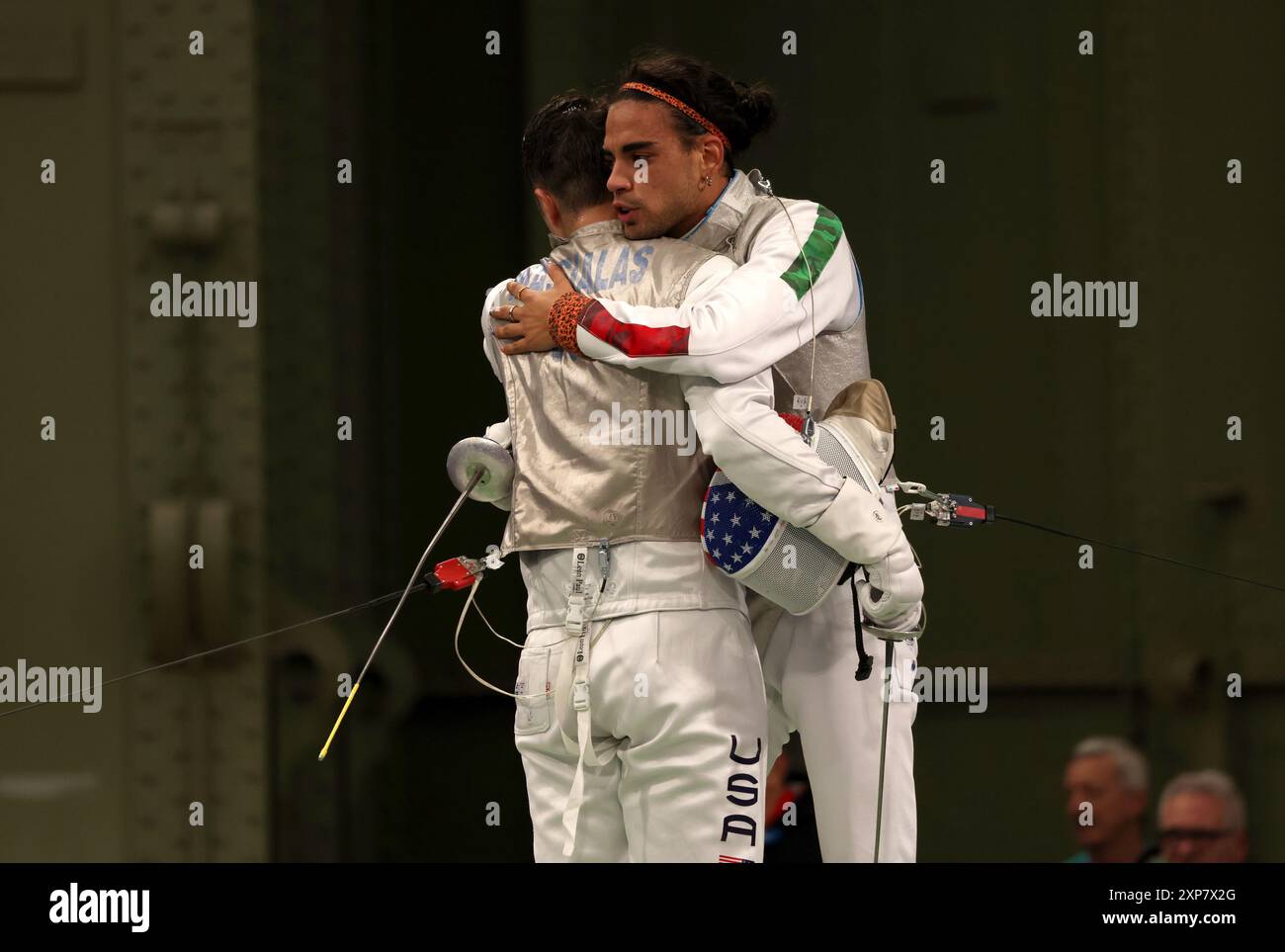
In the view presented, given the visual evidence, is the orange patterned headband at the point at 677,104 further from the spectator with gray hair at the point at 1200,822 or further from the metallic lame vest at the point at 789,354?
the spectator with gray hair at the point at 1200,822

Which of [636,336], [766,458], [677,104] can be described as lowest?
[766,458]

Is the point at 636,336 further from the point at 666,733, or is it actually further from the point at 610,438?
the point at 666,733

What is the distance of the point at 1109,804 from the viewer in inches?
161

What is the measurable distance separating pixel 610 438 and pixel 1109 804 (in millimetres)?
1653

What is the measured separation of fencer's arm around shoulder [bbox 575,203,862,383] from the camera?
2.94m

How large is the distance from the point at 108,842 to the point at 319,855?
1.66ft

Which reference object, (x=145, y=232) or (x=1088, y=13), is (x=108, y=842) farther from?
(x=1088, y=13)

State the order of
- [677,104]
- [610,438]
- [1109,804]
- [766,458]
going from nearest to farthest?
[766,458] < [610,438] < [677,104] < [1109,804]

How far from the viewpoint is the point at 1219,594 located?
4684 millimetres

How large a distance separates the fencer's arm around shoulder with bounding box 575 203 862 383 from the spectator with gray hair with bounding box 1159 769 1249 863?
1.44 m

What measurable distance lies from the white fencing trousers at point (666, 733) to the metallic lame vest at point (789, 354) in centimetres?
42

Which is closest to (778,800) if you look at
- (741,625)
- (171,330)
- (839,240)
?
(741,625)

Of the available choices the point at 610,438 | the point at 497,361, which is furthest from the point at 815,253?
the point at 497,361

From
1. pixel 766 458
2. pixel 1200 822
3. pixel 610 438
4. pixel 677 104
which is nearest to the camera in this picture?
pixel 766 458
